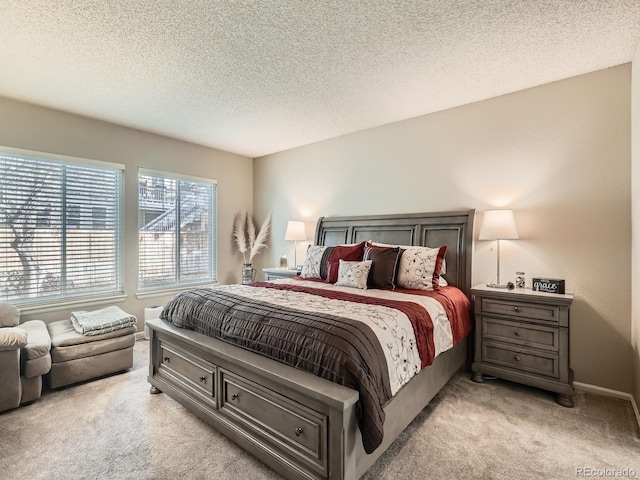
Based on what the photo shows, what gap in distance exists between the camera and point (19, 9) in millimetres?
1916

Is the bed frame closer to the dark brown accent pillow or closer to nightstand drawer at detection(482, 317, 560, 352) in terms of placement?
nightstand drawer at detection(482, 317, 560, 352)

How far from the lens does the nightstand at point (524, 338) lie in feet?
7.98

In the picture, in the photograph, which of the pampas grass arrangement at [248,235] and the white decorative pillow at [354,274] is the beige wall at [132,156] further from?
the white decorative pillow at [354,274]

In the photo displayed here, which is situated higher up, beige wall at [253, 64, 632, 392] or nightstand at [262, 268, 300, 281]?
beige wall at [253, 64, 632, 392]

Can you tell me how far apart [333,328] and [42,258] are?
3482 millimetres

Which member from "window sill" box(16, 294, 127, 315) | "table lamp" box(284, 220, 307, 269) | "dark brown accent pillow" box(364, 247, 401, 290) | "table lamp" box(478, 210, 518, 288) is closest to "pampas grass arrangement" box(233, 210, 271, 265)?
"table lamp" box(284, 220, 307, 269)

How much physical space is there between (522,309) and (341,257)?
1680 mm

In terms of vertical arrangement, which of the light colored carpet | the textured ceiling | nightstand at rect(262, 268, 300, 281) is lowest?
the light colored carpet

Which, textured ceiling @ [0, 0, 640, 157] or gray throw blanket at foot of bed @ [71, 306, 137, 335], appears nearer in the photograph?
textured ceiling @ [0, 0, 640, 157]

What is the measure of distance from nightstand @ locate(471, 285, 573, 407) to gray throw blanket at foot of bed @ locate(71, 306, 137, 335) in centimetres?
329

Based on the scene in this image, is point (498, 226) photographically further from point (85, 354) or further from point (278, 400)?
point (85, 354)

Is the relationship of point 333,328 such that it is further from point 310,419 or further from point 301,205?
point 301,205

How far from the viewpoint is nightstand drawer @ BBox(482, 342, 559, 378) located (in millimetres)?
2479

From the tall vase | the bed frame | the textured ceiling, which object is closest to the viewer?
the bed frame
